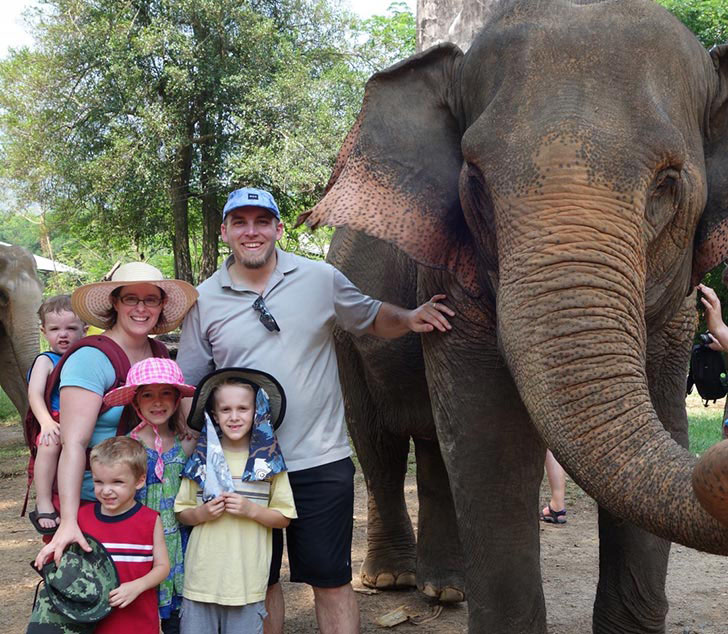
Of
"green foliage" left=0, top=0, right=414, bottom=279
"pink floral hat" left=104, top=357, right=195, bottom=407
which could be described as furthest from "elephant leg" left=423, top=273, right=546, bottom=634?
"green foliage" left=0, top=0, right=414, bottom=279

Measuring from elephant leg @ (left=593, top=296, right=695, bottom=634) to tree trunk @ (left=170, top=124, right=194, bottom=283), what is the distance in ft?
63.1

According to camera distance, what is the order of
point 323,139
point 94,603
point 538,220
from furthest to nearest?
point 323,139 → point 94,603 → point 538,220

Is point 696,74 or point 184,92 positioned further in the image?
point 184,92

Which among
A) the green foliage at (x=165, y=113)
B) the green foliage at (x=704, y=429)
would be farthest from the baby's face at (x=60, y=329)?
the green foliage at (x=165, y=113)

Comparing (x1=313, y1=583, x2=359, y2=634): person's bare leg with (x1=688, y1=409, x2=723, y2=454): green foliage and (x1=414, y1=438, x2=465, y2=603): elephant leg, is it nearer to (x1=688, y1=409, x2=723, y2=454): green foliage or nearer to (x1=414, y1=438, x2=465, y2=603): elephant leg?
(x1=414, y1=438, x2=465, y2=603): elephant leg

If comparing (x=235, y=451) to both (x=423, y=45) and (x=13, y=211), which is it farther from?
(x=13, y=211)

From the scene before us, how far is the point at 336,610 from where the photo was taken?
4.04 m

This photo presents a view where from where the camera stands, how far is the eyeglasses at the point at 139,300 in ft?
12.5

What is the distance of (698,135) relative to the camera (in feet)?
11.0

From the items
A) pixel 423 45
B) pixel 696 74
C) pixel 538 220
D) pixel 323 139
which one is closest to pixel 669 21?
pixel 696 74

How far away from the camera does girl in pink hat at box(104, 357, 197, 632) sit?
11.7ft

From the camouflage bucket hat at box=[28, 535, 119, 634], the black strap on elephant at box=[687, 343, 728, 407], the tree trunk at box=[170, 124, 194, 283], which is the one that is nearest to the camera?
the camouflage bucket hat at box=[28, 535, 119, 634]

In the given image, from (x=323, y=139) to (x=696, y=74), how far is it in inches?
731

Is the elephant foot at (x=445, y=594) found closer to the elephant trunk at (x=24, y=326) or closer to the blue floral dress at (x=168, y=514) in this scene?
the blue floral dress at (x=168, y=514)
